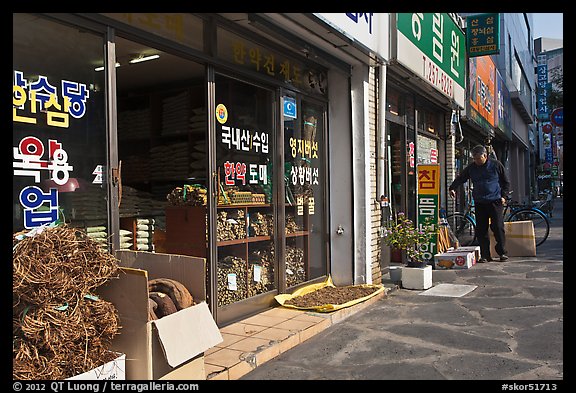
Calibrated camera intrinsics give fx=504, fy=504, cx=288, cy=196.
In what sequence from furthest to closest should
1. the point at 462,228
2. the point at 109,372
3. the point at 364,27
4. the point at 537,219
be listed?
the point at 537,219 → the point at 462,228 → the point at 364,27 → the point at 109,372

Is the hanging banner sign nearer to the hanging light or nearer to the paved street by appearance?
the paved street

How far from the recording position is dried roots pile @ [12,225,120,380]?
2783 mm

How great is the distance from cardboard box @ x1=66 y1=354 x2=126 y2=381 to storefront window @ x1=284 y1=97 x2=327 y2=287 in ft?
10.8

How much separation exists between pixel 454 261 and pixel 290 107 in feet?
14.6

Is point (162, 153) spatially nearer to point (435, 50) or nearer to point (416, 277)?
point (416, 277)

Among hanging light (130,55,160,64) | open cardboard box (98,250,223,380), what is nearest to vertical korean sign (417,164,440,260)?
hanging light (130,55,160,64)

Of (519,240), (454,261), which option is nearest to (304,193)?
(454,261)

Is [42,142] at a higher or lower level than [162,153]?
lower

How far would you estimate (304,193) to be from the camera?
670 centimetres

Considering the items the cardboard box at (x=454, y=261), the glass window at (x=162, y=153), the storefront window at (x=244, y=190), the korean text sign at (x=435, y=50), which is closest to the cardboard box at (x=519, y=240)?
the cardboard box at (x=454, y=261)

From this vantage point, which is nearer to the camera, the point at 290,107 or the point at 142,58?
the point at 142,58

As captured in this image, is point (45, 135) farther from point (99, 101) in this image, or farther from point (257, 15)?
point (257, 15)

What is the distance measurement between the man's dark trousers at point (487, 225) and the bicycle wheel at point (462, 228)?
4.30 feet

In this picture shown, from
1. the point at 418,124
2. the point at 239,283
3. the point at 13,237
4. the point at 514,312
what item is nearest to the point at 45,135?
the point at 13,237
